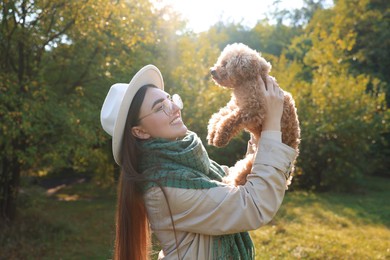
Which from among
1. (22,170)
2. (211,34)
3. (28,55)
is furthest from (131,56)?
(211,34)

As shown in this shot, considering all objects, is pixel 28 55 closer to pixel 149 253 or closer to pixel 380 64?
pixel 149 253

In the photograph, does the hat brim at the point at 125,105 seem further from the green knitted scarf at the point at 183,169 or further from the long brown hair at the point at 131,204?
the green knitted scarf at the point at 183,169

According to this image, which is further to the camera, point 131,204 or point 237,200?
point 131,204

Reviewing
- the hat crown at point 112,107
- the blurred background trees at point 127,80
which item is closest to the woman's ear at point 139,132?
the hat crown at point 112,107

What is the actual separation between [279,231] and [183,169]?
5986 mm

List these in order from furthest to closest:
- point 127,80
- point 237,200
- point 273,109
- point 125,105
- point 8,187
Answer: point 127,80
point 8,187
point 125,105
point 273,109
point 237,200

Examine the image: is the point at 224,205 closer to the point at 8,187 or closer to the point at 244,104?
the point at 244,104

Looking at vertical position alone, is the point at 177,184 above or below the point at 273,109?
below

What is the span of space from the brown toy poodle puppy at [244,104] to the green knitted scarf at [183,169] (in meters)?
0.22

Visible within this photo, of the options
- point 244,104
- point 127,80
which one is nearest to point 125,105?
point 244,104

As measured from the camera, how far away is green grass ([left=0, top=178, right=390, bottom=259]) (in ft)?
21.3

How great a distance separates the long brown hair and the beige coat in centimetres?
10

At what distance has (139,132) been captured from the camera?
2.06 metres

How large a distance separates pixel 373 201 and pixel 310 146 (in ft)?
7.61
